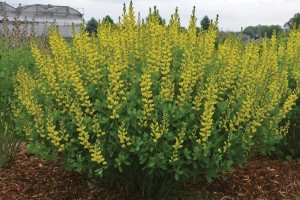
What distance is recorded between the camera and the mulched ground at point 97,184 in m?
4.46

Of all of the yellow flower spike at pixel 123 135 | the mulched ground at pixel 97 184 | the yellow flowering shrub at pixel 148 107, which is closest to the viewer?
the yellow flower spike at pixel 123 135

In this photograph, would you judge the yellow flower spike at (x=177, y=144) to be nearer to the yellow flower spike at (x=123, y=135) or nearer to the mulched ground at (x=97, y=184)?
the yellow flower spike at (x=123, y=135)

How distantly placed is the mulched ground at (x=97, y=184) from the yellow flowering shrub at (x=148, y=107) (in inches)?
21.1

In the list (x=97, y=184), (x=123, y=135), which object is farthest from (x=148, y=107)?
(x=97, y=184)

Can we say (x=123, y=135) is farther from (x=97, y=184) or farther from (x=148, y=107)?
(x=97, y=184)

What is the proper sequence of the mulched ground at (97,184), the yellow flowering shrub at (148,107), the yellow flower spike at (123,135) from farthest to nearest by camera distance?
the mulched ground at (97,184), the yellow flowering shrub at (148,107), the yellow flower spike at (123,135)

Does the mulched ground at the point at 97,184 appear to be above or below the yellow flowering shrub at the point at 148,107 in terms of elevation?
below

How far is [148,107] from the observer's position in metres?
3.42

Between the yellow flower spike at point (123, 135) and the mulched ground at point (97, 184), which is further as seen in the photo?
the mulched ground at point (97, 184)

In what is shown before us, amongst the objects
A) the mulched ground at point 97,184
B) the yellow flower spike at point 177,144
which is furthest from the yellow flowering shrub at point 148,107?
the mulched ground at point 97,184

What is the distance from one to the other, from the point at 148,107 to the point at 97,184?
4.94 feet

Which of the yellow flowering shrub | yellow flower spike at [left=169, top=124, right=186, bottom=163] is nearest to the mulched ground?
the yellow flowering shrub

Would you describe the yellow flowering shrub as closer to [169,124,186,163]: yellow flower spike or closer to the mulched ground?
[169,124,186,163]: yellow flower spike

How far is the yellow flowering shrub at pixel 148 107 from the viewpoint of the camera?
11.1 feet
